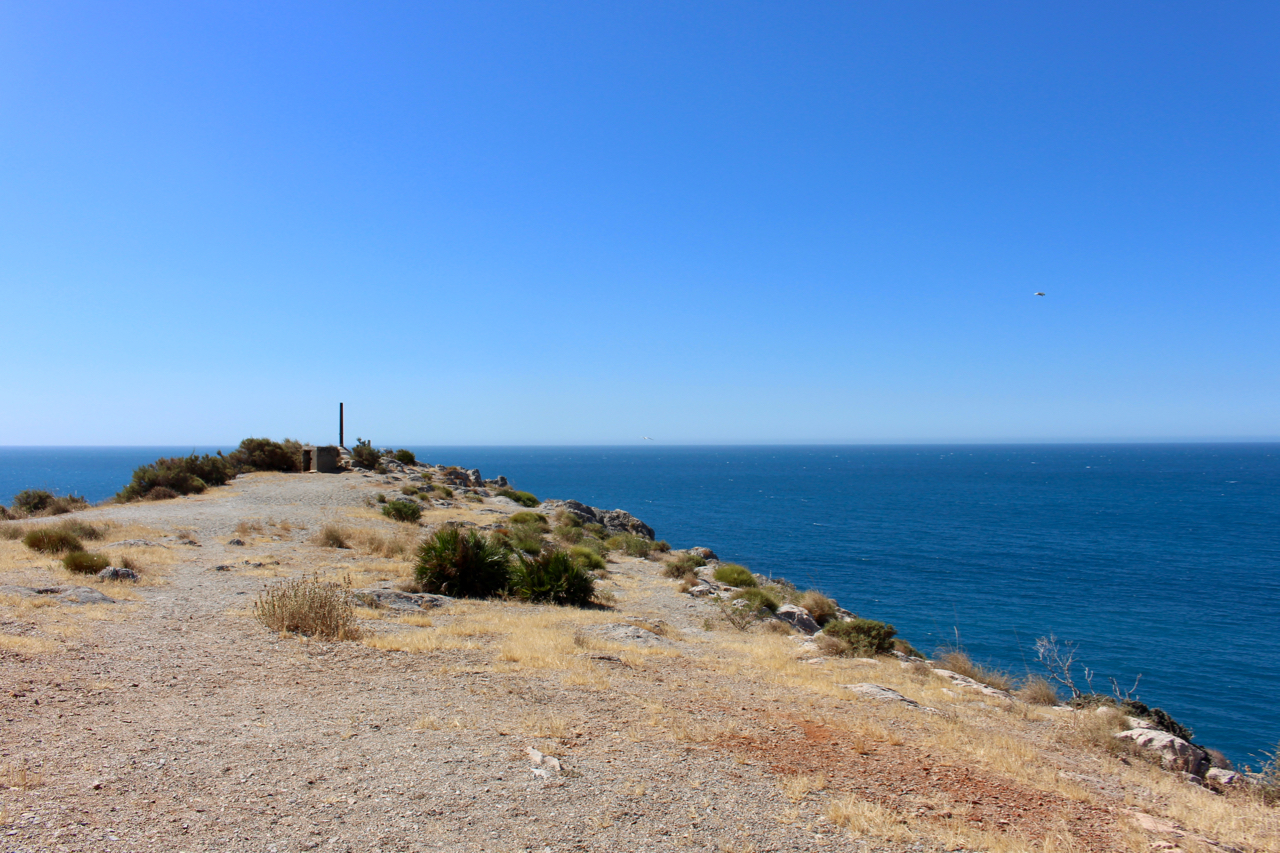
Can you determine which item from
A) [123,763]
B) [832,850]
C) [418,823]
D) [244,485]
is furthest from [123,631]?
[244,485]

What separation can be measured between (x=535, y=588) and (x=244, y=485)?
1000 inches

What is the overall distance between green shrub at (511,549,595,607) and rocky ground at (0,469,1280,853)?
13.2ft

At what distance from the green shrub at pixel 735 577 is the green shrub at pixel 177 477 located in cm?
2449

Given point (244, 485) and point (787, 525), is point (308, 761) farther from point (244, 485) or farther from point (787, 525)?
point (787, 525)

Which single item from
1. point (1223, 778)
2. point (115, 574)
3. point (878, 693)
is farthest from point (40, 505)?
point (1223, 778)

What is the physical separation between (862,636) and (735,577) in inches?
376

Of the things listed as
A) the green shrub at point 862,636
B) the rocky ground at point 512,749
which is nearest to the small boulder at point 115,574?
the rocky ground at point 512,749

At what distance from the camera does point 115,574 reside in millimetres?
14000

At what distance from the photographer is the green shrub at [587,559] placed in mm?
21734

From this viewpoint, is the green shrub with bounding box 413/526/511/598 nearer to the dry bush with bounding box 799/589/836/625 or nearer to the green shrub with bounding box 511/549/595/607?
the green shrub with bounding box 511/549/595/607

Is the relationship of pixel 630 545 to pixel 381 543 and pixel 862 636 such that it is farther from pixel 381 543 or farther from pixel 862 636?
pixel 862 636

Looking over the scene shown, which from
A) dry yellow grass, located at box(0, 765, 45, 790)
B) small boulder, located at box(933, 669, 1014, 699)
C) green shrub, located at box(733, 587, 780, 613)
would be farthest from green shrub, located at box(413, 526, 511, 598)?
dry yellow grass, located at box(0, 765, 45, 790)

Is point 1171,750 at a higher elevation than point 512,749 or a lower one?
lower

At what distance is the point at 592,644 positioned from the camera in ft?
38.4
